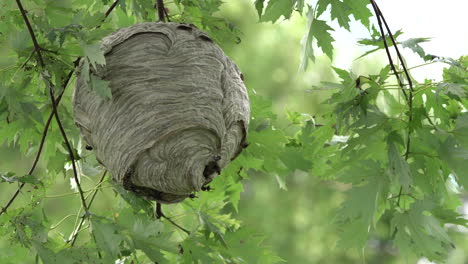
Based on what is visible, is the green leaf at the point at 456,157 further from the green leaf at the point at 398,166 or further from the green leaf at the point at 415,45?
the green leaf at the point at 415,45

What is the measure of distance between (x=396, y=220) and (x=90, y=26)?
92 centimetres

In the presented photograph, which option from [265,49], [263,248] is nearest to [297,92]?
[265,49]

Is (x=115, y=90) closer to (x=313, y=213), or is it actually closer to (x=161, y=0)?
(x=161, y=0)

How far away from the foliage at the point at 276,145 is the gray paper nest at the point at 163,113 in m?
0.09

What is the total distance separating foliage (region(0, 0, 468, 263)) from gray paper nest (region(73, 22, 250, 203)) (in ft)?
0.30

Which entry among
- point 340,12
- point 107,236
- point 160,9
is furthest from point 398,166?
point 160,9

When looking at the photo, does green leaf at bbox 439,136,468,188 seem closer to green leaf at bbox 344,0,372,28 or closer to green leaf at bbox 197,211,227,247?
green leaf at bbox 344,0,372,28

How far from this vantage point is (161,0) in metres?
2.09

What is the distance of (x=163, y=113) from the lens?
5.66 feet

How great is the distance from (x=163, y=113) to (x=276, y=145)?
54 cm

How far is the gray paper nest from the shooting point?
171cm

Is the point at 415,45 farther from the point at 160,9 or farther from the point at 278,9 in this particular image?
the point at 160,9

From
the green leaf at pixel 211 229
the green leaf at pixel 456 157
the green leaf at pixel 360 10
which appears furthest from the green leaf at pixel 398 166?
the green leaf at pixel 211 229

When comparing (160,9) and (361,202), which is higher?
(160,9)
